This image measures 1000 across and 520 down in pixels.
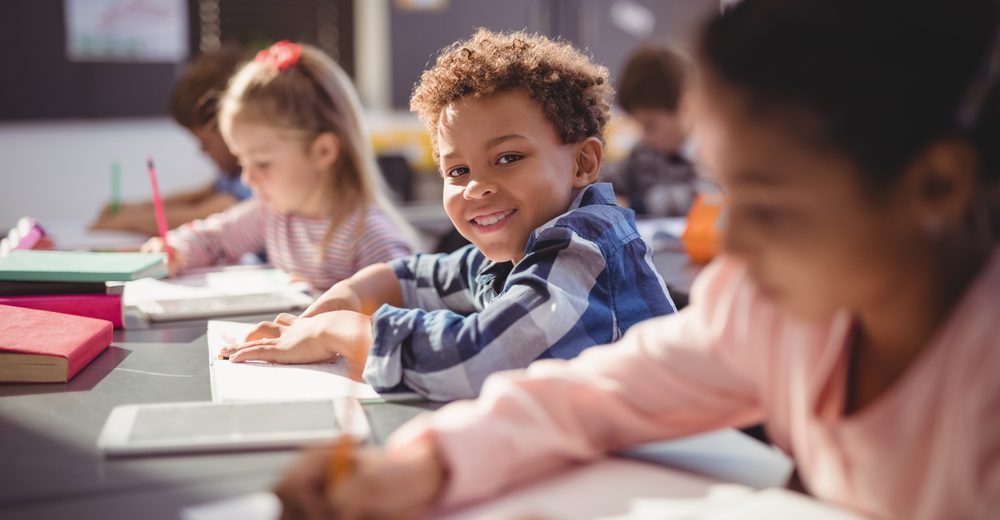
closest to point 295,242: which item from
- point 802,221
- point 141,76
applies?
point 802,221

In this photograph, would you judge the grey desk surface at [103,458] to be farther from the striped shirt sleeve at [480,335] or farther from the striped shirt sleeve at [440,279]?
the striped shirt sleeve at [440,279]

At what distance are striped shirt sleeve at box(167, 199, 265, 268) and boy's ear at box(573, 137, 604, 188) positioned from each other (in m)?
1.16

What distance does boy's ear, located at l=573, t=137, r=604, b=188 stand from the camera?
138cm

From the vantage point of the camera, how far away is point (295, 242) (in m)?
2.21

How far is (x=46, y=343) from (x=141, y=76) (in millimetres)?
4432

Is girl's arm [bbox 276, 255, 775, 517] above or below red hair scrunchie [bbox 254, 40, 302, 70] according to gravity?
below

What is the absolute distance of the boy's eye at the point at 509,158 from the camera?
1.30 meters

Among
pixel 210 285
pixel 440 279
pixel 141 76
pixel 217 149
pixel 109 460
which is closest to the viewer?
pixel 109 460

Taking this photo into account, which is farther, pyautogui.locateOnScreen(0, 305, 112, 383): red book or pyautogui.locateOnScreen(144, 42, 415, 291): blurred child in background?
pyautogui.locateOnScreen(144, 42, 415, 291): blurred child in background

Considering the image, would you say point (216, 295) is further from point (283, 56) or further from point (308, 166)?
point (283, 56)

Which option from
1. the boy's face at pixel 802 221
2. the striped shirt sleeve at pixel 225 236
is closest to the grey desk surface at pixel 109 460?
the boy's face at pixel 802 221

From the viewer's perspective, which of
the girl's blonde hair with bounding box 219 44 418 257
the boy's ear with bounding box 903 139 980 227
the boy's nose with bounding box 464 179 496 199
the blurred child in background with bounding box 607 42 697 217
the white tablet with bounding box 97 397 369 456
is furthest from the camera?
the blurred child in background with bounding box 607 42 697 217

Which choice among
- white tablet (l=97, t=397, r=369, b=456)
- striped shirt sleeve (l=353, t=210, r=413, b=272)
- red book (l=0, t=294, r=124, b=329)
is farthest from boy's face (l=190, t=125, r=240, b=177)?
white tablet (l=97, t=397, r=369, b=456)

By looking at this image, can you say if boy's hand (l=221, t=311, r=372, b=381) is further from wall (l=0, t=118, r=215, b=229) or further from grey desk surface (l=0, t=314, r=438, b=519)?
wall (l=0, t=118, r=215, b=229)
